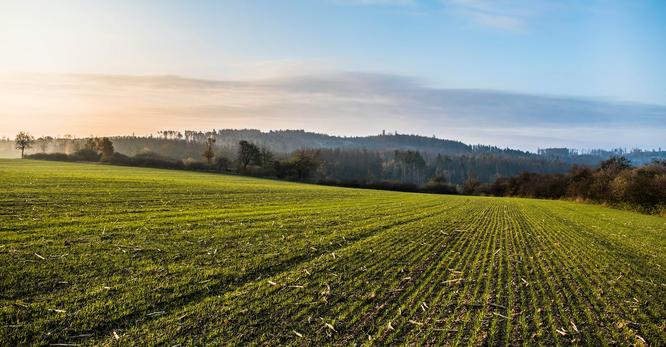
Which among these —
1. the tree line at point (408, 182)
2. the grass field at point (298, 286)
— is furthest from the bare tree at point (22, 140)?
the grass field at point (298, 286)

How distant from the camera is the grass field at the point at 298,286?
23.1 ft

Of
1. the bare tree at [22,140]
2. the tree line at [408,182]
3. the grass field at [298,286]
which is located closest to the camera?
the grass field at [298,286]

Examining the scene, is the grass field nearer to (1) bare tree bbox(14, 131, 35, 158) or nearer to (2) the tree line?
(2) the tree line

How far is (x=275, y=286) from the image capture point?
9.52m

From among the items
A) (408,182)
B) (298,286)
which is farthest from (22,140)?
(298,286)

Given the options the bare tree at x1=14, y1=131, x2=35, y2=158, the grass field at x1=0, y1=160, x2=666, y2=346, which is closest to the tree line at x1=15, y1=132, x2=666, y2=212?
the bare tree at x1=14, y1=131, x2=35, y2=158

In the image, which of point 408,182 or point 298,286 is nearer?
point 298,286

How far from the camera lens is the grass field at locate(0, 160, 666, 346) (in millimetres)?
7055

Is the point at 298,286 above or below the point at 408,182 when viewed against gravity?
above

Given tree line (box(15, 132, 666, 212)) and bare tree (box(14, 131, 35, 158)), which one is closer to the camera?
tree line (box(15, 132, 666, 212))

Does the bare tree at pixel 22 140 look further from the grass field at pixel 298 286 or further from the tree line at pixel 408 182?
the grass field at pixel 298 286

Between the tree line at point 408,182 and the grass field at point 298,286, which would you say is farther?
the tree line at point 408,182

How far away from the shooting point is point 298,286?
9641 mm

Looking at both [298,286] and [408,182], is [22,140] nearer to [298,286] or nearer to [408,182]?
[408,182]
